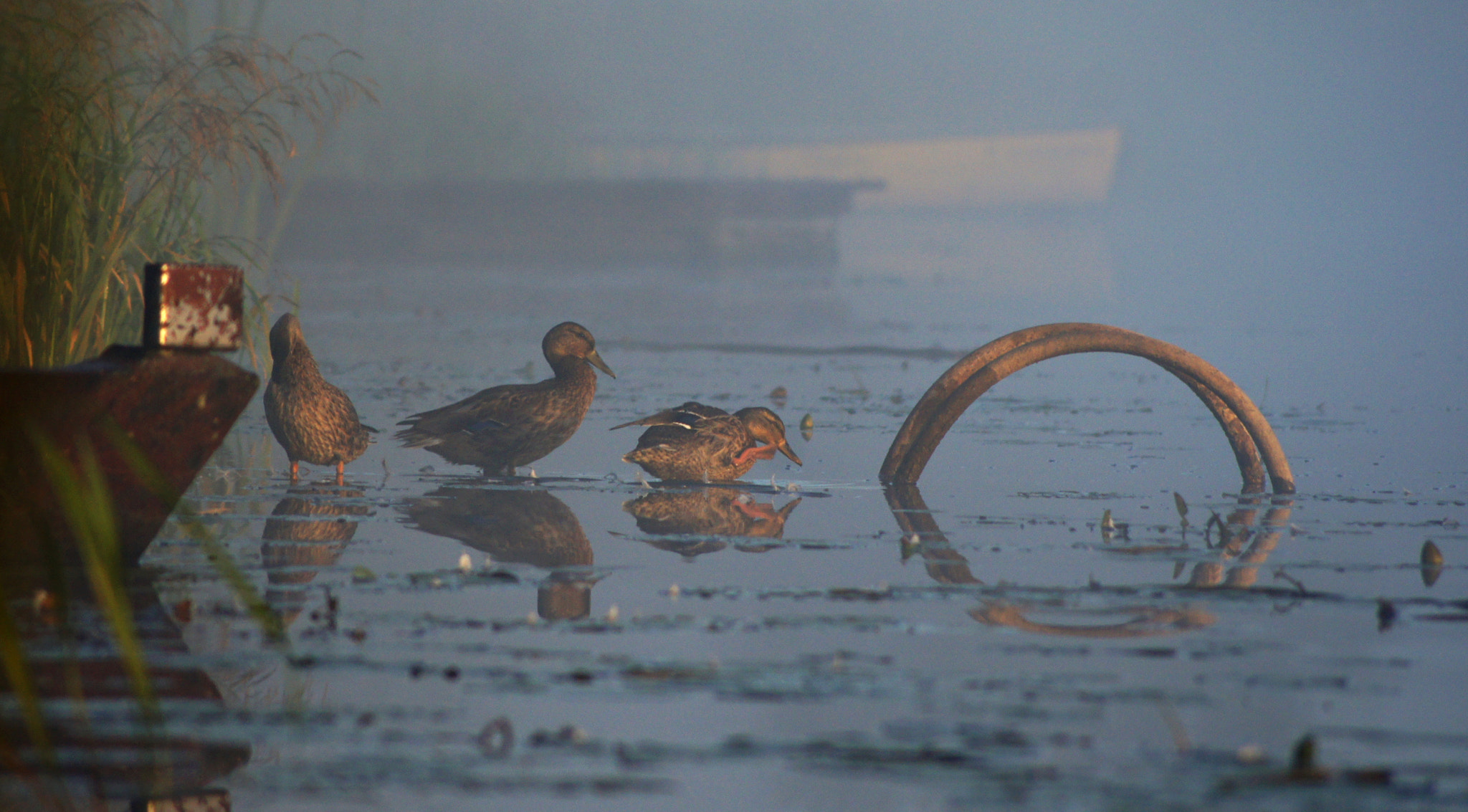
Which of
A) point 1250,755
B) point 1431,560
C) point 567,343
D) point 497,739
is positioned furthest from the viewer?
point 567,343

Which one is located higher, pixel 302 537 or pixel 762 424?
pixel 762 424

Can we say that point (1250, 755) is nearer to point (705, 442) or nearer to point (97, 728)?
point (97, 728)

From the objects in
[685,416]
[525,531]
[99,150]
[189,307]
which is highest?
[99,150]

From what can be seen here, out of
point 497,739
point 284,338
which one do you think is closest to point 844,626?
point 497,739

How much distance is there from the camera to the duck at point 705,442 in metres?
7.12

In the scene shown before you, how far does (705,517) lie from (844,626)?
209 centimetres

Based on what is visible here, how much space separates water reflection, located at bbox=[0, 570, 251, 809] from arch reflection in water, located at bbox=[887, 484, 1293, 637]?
83.1 inches

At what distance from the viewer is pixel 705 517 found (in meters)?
6.26

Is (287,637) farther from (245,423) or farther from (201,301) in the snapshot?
(245,423)

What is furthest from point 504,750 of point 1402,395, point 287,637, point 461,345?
point 461,345

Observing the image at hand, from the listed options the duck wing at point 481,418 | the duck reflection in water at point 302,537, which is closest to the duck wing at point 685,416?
the duck wing at point 481,418

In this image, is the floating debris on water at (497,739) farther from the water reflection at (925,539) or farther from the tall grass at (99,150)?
the tall grass at (99,150)

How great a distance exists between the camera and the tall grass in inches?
235

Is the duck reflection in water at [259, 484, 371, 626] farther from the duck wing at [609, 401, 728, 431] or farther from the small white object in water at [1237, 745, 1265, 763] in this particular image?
the small white object in water at [1237, 745, 1265, 763]
